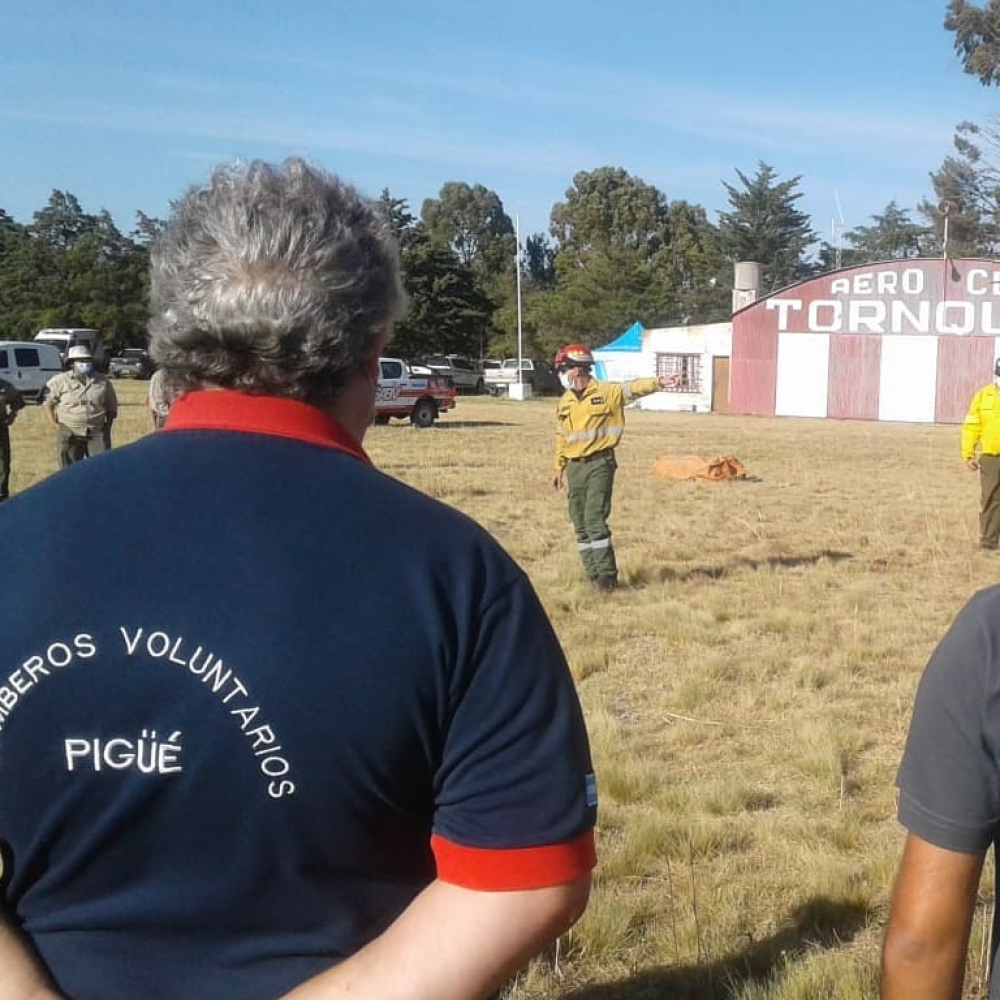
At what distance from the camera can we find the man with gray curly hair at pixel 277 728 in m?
1.47

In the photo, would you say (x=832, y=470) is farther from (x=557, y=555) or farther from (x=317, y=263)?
(x=317, y=263)

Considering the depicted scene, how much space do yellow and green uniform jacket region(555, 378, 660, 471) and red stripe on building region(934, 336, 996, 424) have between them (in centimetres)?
3296

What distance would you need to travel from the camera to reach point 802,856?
4680 mm

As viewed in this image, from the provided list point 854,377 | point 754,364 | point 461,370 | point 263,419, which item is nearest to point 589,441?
point 263,419

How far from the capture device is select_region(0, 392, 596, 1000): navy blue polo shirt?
1463mm

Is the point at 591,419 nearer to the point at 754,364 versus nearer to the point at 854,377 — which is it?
the point at 854,377

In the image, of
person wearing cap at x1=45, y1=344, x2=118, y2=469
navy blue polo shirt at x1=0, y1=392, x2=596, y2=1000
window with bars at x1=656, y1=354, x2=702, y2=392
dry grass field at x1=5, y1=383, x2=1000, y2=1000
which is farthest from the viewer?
window with bars at x1=656, y1=354, x2=702, y2=392

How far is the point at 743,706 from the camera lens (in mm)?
6879

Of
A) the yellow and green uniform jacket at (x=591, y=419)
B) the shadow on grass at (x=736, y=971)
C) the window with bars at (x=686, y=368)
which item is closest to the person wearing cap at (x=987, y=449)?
the yellow and green uniform jacket at (x=591, y=419)

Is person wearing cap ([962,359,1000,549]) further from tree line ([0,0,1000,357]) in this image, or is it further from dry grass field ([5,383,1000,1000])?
tree line ([0,0,1000,357])

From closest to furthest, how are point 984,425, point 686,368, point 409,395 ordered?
point 984,425
point 409,395
point 686,368

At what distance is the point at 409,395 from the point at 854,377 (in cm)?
1899

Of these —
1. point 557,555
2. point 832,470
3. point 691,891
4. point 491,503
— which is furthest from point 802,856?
point 832,470

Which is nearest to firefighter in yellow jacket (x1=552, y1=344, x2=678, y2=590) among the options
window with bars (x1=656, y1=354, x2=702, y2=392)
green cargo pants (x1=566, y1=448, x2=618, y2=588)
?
green cargo pants (x1=566, y1=448, x2=618, y2=588)
